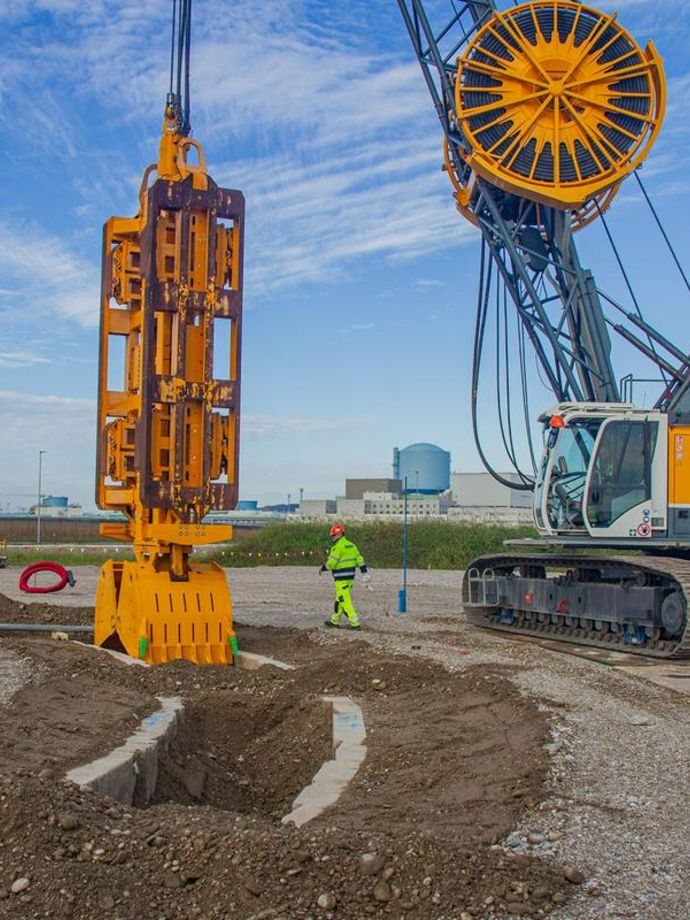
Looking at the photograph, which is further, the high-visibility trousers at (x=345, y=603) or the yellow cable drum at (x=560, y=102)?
the yellow cable drum at (x=560, y=102)

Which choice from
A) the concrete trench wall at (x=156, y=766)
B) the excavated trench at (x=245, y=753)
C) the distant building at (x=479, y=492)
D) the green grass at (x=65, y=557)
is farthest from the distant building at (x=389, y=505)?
the concrete trench wall at (x=156, y=766)

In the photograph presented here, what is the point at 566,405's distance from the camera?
15.1 metres

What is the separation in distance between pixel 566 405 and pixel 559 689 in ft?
19.9

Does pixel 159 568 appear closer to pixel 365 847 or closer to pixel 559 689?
pixel 559 689

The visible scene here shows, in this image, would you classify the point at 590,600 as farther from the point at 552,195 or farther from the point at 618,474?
Result: the point at 552,195

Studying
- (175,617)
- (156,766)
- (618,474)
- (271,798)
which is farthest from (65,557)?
(156,766)

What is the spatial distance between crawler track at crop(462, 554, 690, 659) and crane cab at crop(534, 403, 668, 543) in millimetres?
487

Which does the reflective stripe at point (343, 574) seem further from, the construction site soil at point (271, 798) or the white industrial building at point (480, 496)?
the white industrial building at point (480, 496)

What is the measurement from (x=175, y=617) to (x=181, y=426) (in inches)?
80.6

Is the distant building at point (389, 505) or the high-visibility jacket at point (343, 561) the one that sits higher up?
the distant building at point (389, 505)

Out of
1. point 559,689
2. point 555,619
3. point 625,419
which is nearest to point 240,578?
point 555,619

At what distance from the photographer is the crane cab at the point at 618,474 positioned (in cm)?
1456

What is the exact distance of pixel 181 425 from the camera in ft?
38.4

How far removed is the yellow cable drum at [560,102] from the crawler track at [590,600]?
20.2 ft
